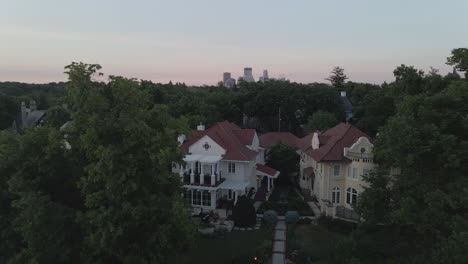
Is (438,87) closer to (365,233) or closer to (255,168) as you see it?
(365,233)

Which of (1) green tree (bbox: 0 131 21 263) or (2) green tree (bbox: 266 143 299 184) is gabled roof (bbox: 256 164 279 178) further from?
(1) green tree (bbox: 0 131 21 263)

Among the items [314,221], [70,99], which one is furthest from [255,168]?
[70,99]

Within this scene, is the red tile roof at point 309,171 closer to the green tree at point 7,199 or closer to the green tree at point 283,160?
the green tree at point 283,160

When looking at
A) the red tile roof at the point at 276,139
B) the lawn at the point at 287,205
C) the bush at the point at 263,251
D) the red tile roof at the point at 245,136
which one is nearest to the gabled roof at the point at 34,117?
the red tile roof at the point at 276,139

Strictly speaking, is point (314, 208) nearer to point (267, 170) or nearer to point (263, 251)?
point (267, 170)

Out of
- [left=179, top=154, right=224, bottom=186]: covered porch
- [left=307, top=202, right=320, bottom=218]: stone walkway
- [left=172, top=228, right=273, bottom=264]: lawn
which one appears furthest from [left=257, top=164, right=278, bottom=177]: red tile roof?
[left=172, top=228, right=273, bottom=264]: lawn
